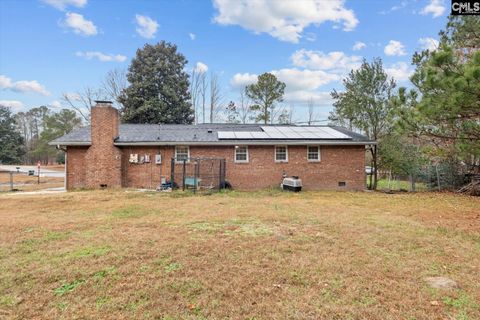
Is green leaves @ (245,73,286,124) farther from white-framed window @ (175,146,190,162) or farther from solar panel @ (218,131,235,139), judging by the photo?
white-framed window @ (175,146,190,162)

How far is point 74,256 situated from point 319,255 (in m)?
3.67

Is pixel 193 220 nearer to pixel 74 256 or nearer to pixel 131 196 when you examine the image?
pixel 74 256

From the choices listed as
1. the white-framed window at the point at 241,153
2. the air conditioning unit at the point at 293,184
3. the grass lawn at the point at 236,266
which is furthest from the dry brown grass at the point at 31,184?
the air conditioning unit at the point at 293,184

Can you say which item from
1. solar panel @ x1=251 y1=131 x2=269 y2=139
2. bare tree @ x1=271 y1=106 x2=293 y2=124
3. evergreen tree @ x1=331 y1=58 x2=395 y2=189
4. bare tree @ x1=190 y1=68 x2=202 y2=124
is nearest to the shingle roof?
solar panel @ x1=251 y1=131 x2=269 y2=139

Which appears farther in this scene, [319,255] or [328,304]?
[319,255]

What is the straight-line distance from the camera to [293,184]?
42.4 ft

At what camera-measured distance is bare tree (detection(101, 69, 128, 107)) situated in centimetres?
3005

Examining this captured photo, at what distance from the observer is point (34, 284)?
10.6 ft

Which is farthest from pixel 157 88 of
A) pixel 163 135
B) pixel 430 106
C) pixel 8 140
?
pixel 8 140

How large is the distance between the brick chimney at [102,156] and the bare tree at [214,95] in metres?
18.2

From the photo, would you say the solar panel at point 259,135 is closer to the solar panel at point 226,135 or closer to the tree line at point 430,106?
the solar panel at point 226,135

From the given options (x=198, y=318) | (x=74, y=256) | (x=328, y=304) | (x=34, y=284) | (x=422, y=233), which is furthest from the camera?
(x=422, y=233)

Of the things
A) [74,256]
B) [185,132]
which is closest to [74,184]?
[185,132]

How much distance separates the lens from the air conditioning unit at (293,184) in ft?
42.2
